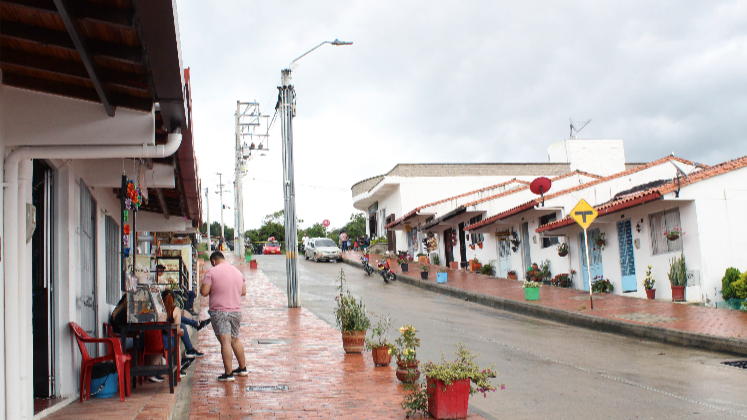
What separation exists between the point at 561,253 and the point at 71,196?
1882cm

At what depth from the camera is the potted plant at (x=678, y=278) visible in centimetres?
1720

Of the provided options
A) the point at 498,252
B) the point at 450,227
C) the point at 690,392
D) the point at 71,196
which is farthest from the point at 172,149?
the point at 450,227

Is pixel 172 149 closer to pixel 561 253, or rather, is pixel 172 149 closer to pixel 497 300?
pixel 497 300

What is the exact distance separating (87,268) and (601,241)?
1667cm

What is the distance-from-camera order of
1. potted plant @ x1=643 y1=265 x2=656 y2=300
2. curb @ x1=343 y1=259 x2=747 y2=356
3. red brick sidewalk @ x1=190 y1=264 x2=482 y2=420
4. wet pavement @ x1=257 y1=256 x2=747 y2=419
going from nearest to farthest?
1. red brick sidewalk @ x1=190 y1=264 x2=482 y2=420
2. wet pavement @ x1=257 y1=256 x2=747 y2=419
3. curb @ x1=343 y1=259 x2=747 y2=356
4. potted plant @ x1=643 y1=265 x2=656 y2=300

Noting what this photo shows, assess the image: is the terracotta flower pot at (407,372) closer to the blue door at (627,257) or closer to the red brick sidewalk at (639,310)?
the red brick sidewalk at (639,310)

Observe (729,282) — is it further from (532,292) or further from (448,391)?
(448,391)

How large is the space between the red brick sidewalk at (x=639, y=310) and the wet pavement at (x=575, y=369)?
2.38 ft

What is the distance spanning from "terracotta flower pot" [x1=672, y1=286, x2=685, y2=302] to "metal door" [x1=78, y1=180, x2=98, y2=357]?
14.3m

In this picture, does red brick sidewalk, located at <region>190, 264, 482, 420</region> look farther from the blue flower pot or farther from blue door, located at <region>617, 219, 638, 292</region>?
the blue flower pot

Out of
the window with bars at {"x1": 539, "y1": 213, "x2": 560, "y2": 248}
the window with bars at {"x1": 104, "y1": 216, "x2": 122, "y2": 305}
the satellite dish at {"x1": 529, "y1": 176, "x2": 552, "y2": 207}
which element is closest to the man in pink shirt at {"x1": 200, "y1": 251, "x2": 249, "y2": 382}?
the window with bars at {"x1": 104, "y1": 216, "x2": 122, "y2": 305}

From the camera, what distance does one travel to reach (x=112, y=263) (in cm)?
1072

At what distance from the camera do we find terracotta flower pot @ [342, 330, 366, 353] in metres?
11.4

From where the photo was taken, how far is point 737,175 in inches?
682
